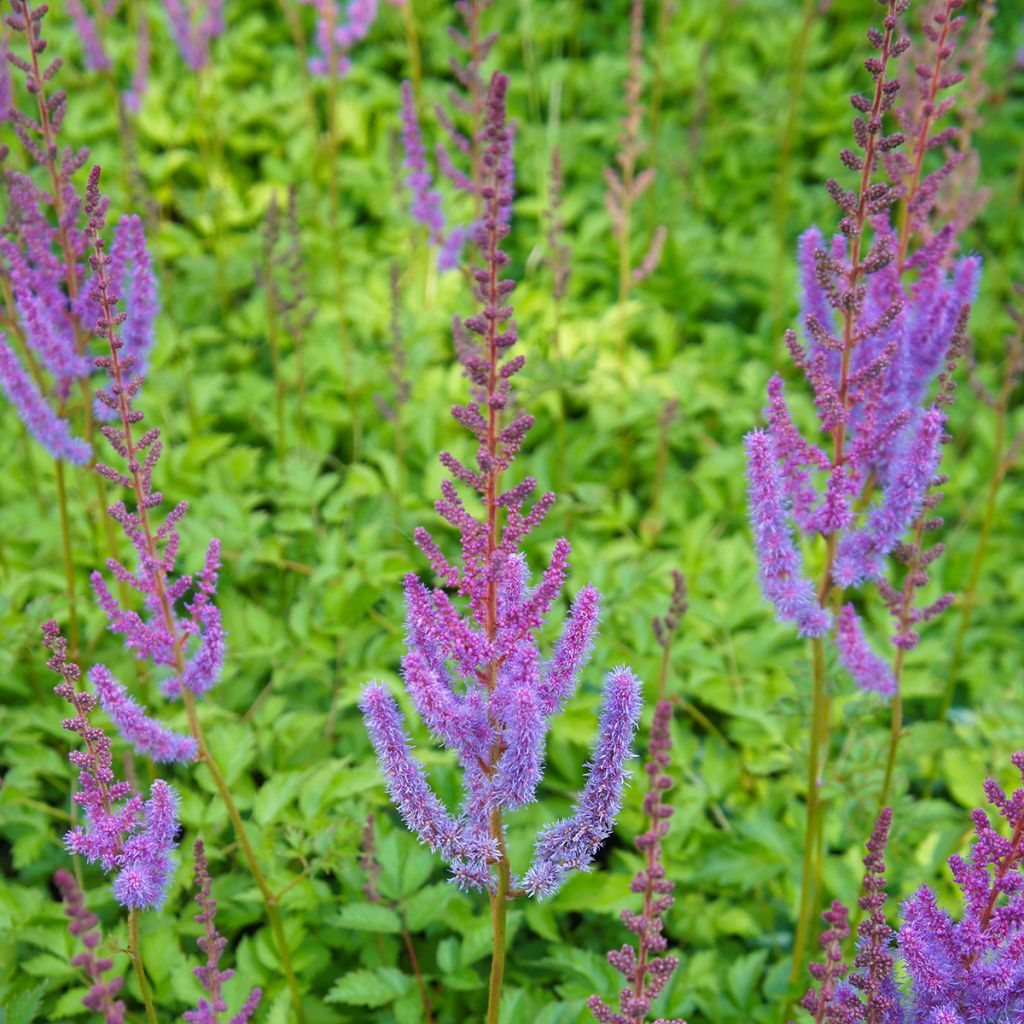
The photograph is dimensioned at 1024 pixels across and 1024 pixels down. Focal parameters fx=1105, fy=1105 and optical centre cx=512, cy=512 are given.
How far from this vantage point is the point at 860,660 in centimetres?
297

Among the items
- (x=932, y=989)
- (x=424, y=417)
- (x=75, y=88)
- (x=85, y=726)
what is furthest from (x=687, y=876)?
(x=75, y=88)

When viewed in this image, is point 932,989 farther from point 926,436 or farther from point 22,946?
point 22,946

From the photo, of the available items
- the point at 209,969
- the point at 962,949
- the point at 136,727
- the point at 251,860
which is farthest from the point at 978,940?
the point at 136,727

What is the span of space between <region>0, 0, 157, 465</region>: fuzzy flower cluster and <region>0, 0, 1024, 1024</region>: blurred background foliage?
830mm

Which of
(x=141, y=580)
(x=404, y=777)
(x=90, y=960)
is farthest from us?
(x=141, y=580)

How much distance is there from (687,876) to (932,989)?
4.39 ft

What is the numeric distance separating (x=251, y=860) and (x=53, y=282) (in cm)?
179

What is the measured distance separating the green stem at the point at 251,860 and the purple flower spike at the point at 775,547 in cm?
141

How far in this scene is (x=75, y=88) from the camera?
7.24 m

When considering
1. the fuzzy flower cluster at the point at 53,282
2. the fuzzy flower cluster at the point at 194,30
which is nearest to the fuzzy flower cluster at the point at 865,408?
the fuzzy flower cluster at the point at 53,282

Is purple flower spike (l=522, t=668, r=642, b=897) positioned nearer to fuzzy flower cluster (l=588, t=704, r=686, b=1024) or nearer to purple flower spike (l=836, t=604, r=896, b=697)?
fuzzy flower cluster (l=588, t=704, r=686, b=1024)

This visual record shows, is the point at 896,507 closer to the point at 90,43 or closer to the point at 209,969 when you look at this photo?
the point at 209,969

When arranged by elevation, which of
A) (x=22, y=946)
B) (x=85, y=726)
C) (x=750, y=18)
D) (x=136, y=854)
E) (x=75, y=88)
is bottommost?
(x=22, y=946)

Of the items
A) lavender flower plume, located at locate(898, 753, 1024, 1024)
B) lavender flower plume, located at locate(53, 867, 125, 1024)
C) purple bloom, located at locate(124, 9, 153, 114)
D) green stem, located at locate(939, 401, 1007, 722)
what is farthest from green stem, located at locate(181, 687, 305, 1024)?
purple bloom, located at locate(124, 9, 153, 114)
